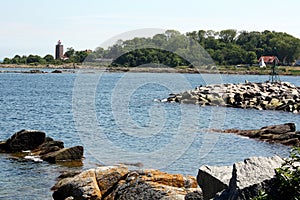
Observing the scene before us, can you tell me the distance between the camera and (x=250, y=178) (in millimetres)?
7973

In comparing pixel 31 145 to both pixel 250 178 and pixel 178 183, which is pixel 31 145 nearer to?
pixel 178 183

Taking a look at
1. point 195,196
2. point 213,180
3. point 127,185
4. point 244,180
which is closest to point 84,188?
point 127,185

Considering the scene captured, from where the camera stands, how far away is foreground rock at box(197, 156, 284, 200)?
778cm

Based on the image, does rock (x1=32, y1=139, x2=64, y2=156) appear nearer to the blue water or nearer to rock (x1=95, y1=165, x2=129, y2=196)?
the blue water

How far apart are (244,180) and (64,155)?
1432 cm

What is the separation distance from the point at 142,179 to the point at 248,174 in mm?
4374

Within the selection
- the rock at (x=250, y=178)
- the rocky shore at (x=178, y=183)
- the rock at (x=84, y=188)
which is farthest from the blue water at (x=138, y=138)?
the rock at (x=250, y=178)

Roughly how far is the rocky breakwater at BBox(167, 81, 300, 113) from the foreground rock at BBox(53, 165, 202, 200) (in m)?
35.2

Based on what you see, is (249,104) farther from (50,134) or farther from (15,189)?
(15,189)

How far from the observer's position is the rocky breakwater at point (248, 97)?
158ft

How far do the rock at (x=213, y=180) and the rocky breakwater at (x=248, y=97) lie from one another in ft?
124

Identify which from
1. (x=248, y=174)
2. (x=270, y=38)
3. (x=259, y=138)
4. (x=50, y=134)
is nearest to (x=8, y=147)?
(x=50, y=134)

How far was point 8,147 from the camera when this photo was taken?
24.0 m

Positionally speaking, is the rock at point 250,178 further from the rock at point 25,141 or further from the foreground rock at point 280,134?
the foreground rock at point 280,134
